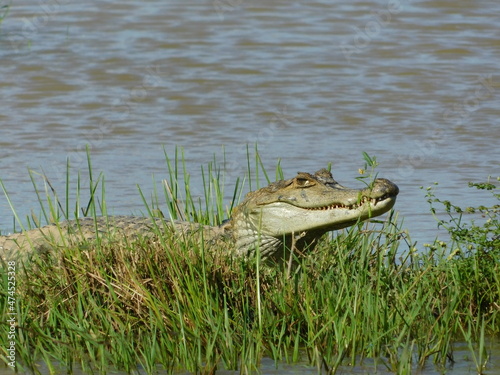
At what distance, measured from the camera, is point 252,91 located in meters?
12.3

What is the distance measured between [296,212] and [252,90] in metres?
6.57

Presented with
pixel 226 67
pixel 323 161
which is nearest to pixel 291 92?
pixel 226 67

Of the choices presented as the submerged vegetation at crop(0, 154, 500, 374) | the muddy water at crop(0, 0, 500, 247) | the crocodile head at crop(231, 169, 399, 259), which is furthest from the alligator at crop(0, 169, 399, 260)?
the muddy water at crop(0, 0, 500, 247)

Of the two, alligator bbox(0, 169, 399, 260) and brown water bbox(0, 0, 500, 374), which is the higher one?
alligator bbox(0, 169, 399, 260)

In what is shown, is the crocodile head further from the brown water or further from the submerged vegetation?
the brown water

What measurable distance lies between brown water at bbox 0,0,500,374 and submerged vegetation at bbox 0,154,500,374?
2.22 metres

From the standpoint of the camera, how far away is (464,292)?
495 cm

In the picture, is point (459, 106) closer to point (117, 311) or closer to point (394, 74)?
point (394, 74)

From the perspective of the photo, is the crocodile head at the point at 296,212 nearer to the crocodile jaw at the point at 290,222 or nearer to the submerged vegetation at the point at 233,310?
the crocodile jaw at the point at 290,222

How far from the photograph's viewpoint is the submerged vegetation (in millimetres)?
4426

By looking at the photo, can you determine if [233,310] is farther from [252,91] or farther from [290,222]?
[252,91]

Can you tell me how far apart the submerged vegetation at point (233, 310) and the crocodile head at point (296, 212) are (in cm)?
43

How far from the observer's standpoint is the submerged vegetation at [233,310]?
14.5ft

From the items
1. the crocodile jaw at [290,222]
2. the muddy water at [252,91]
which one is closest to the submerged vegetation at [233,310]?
the crocodile jaw at [290,222]
